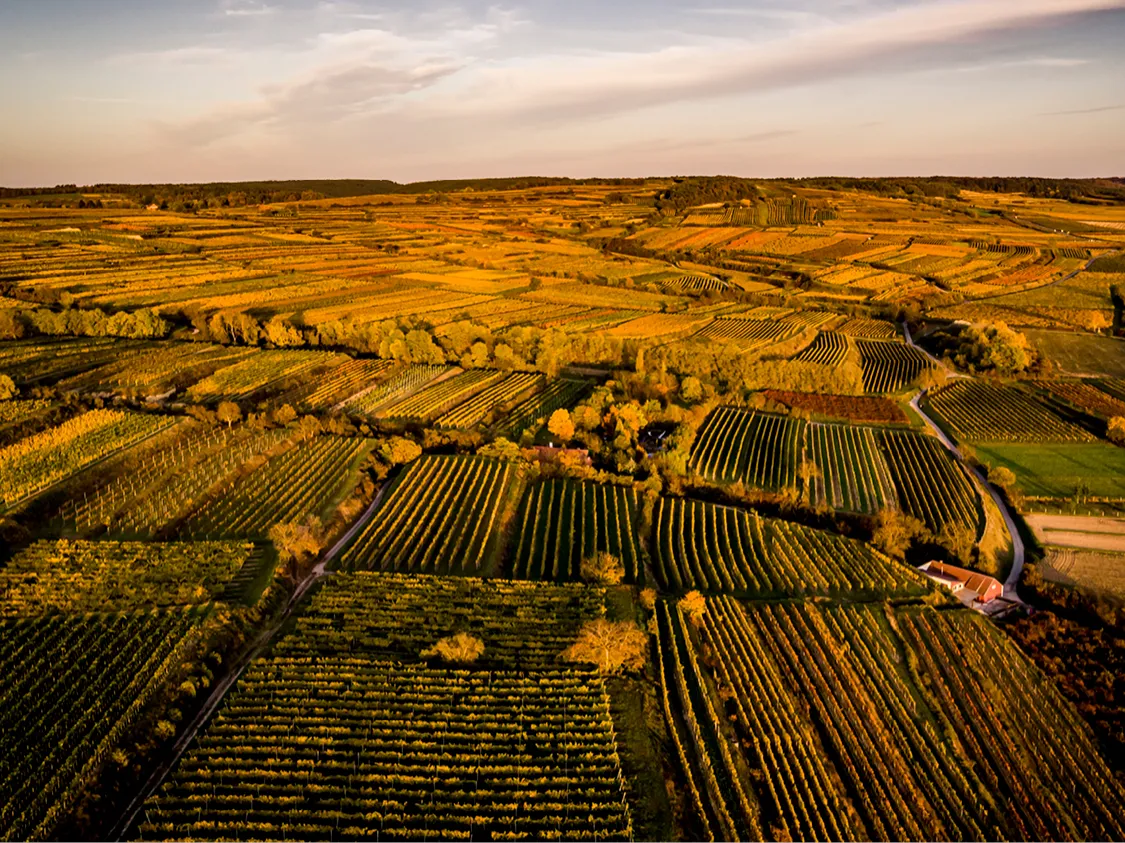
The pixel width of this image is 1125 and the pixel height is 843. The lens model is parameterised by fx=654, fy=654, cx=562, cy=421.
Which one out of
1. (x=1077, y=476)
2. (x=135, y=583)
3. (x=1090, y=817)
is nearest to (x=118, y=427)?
(x=135, y=583)

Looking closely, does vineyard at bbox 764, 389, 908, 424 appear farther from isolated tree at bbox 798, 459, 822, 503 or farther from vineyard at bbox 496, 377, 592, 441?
vineyard at bbox 496, 377, 592, 441

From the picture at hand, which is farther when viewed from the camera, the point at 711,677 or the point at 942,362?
the point at 942,362

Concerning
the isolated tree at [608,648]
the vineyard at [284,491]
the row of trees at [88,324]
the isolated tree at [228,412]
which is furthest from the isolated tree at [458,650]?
the row of trees at [88,324]

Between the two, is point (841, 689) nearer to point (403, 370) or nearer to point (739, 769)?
point (739, 769)

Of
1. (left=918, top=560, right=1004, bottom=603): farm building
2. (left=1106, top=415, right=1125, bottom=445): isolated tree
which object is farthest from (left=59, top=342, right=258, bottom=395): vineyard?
(left=1106, top=415, right=1125, bottom=445): isolated tree

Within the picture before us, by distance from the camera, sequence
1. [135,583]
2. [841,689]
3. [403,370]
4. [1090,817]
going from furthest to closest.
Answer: [403,370] → [135,583] → [841,689] → [1090,817]

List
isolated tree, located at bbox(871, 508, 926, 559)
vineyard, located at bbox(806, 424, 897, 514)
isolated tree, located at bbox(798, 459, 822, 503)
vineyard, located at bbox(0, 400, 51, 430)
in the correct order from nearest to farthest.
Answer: isolated tree, located at bbox(871, 508, 926, 559)
vineyard, located at bbox(806, 424, 897, 514)
isolated tree, located at bbox(798, 459, 822, 503)
vineyard, located at bbox(0, 400, 51, 430)

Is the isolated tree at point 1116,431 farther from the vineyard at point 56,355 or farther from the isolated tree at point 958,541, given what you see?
the vineyard at point 56,355
